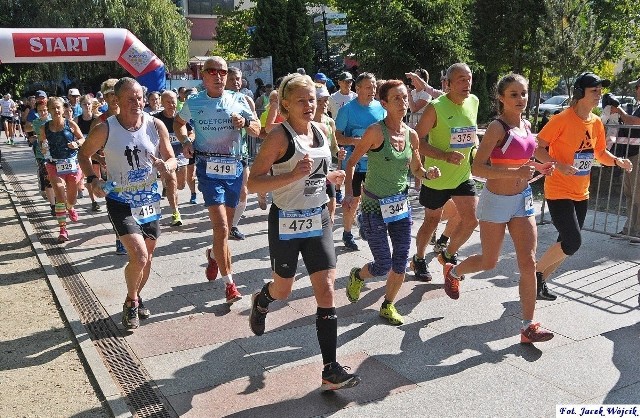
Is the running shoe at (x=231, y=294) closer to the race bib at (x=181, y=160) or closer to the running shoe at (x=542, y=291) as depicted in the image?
the running shoe at (x=542, y=291)

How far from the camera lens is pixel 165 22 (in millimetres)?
33188

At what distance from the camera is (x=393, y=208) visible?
4836 mm

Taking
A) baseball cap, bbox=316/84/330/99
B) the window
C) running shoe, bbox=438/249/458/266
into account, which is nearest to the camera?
running shoe, bbox=438/249/458/266

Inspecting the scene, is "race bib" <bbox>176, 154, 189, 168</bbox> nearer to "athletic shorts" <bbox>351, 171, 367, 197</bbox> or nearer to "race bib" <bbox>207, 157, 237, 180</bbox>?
"athletic shorts" <bbox>351, 171, 367, 197</bbox>

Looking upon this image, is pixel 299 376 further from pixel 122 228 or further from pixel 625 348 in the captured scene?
pixel 625 348

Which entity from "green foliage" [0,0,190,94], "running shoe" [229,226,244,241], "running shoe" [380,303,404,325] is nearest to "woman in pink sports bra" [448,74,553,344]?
"running shoe" [380,303,404,325]

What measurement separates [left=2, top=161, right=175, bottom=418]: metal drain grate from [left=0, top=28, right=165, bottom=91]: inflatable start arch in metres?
4.21

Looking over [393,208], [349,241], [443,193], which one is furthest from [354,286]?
[349,241]

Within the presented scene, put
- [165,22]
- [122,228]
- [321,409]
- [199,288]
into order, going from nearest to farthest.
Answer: [321,409]
[122,228]
[199,288]
[165,22]

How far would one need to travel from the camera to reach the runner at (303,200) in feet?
12.6

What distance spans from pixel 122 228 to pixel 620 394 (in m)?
3.73

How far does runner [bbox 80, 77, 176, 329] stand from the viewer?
491 cm

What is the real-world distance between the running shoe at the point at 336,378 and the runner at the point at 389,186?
49.0 inches

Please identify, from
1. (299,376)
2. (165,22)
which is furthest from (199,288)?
(165,22)
